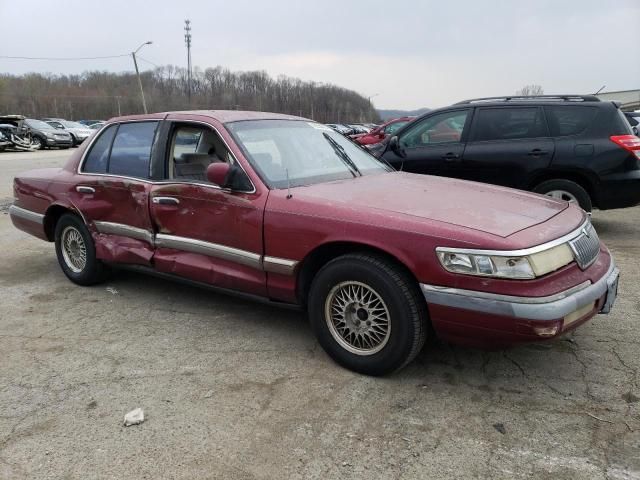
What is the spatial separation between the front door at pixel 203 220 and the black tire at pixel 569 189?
4.29 meters

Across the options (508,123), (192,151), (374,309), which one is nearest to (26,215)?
(192,151)

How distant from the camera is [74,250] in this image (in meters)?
5.17

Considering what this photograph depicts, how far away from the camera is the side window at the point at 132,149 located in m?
4.44

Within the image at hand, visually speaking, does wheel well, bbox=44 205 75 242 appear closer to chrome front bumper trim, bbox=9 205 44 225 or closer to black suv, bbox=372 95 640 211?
chrome front bumper trim, bbox=9 205 44 225

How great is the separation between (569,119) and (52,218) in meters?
5.92

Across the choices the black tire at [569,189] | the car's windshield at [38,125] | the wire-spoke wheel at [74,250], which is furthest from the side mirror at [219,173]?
the car's windshield at [38,125]

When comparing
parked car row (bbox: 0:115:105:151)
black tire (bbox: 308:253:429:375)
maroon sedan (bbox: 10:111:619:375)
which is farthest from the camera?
parked car row (bbox: 0:115:105:151)

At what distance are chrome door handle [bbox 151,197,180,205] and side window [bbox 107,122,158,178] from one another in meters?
0.28

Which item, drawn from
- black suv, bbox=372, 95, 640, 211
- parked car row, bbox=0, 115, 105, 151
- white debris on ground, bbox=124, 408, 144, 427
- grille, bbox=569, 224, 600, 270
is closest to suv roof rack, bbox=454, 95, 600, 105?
black suv, bbox=372, 95, 640, 211

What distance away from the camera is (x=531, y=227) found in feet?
9.98

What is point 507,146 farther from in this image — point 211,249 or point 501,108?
point 211,249

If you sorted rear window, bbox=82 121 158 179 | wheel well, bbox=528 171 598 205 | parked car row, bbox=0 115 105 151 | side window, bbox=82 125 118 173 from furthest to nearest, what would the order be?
parked car row, bbox=0 115 105 151, wheel well, bbox=528 171 598 205, side window, bbox=82 125 118 173, rear window, bbox=82 121 158 179

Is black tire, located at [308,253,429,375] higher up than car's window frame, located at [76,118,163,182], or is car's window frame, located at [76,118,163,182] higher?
car's window frame, located at [76,118,163,182]

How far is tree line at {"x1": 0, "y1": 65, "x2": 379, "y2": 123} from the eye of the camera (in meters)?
70.6
